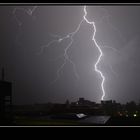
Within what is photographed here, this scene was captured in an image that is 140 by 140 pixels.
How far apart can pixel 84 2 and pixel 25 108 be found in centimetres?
171

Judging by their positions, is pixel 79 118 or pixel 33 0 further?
pixel 79 118

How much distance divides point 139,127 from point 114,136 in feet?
1.13

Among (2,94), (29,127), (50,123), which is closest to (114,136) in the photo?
(50,123)

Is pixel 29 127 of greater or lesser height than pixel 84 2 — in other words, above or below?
below

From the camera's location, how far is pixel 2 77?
3.22 m

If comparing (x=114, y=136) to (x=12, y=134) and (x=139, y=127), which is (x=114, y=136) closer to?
(x=139, y=127)

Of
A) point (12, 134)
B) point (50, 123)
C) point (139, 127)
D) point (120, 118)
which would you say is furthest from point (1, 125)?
point (139, 127)

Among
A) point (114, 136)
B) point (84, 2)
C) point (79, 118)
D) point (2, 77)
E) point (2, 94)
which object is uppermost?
point (84, 2)

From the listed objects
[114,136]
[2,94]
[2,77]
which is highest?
[2,77]

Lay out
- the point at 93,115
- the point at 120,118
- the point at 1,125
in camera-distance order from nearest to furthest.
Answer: the point at 1,125 → the point at 120,118 → the point at 93,115

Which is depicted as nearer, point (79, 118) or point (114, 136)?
point (114, 136)

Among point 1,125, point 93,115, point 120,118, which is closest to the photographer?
point 1,125

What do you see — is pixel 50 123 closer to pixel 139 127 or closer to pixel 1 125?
pixel 1 125

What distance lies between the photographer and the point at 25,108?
3.26m
